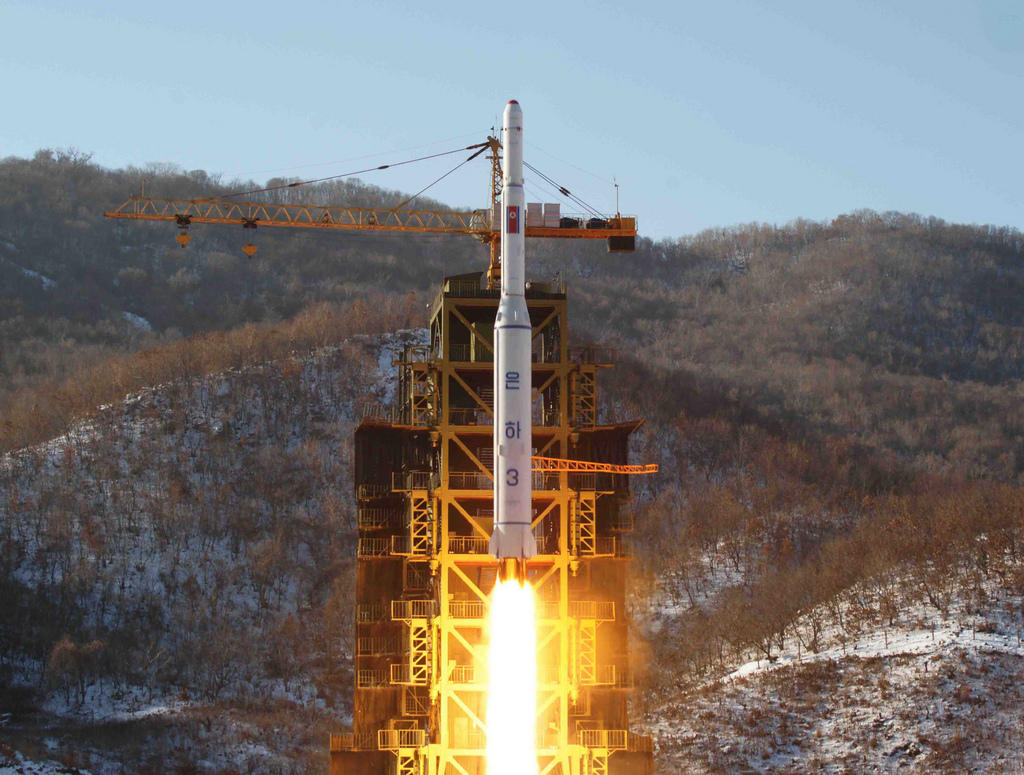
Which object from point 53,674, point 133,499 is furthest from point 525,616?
point 133,499

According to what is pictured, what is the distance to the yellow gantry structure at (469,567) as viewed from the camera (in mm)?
59750

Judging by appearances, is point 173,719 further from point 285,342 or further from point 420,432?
point 285,342

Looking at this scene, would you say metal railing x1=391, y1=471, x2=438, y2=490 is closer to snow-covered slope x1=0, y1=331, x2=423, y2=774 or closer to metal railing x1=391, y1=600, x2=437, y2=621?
metal railing x1=391, y1=600, x2=437, y2=621

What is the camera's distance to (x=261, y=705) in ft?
307

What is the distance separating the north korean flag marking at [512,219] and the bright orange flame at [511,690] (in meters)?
13.2

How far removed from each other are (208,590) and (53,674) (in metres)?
16.7

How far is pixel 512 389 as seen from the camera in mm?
52219

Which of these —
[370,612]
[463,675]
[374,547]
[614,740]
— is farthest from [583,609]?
[374,547]

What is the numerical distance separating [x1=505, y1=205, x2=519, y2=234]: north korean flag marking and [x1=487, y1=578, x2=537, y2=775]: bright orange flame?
1323 centimetres

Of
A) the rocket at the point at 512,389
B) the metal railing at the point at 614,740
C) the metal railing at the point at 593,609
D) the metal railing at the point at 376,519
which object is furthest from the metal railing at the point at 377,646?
the rocket at the point at 512,389

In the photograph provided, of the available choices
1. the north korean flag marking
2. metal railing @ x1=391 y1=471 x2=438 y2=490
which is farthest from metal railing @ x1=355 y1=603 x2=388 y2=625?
the north korean flag marking

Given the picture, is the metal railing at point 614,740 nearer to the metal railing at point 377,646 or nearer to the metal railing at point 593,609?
the metal railing at point 593,609

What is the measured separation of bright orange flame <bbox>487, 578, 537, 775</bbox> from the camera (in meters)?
55.9

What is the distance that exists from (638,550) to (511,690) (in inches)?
2423
